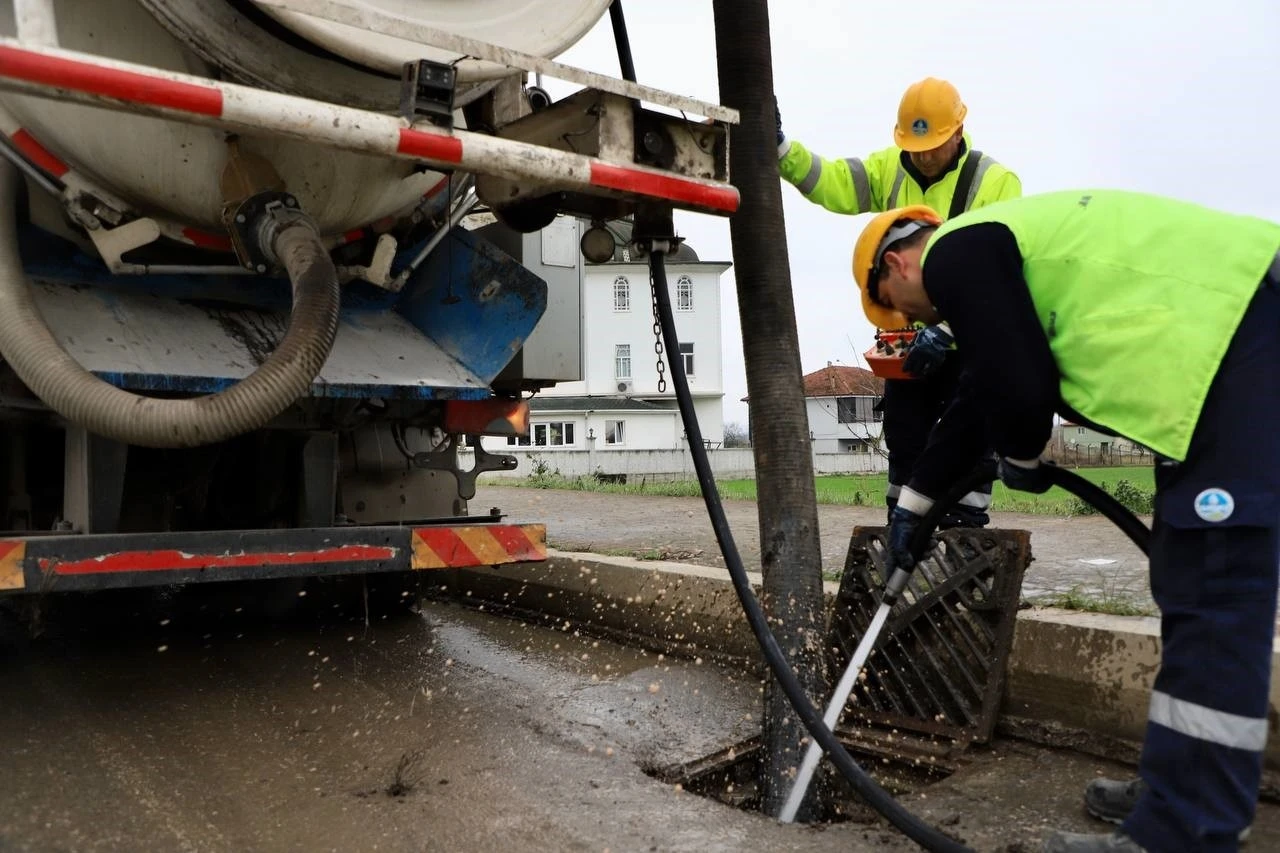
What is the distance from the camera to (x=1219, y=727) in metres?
1.91

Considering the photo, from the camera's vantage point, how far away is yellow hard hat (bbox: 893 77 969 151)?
3.64m

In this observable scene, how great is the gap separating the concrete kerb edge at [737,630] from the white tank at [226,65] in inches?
82.6

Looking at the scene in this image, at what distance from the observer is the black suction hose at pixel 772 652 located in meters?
2.23

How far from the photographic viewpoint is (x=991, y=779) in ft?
9.11

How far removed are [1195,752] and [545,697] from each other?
2.25 metres

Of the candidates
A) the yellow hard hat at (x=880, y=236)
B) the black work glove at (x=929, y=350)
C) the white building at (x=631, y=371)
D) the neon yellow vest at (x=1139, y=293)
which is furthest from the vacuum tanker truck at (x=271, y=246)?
the white building at (x=631, y=371)

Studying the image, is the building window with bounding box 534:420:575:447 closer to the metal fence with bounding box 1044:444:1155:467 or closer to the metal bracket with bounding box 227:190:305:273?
the metal fence with bounding box 1044:444:1155:467

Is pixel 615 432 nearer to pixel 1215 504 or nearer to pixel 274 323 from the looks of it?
pixel 274 323

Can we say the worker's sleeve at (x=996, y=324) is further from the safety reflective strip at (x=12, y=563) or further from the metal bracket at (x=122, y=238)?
the safety reflective strip at (x=12, y=563)

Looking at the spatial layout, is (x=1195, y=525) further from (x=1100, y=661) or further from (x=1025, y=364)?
(x=1100, y=661)

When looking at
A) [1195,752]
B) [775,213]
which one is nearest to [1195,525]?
[1195,752]

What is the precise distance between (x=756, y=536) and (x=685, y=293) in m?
33.8

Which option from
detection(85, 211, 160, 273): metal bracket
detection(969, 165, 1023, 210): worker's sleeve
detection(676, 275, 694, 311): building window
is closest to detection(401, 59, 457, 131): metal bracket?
detection(85, 211, 160, 273): metal bracket

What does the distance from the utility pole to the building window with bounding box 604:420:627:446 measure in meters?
33.4
